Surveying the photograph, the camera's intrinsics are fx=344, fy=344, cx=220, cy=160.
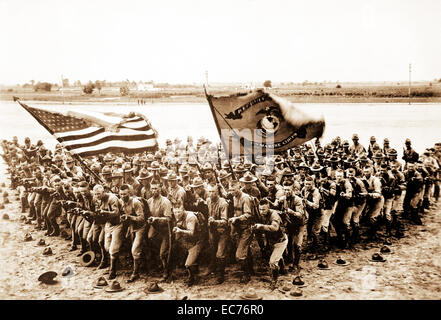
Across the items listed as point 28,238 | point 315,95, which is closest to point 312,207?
point 28,238

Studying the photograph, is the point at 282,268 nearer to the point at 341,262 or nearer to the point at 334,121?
the point at 341,262

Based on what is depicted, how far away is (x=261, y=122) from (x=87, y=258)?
5.19 metres

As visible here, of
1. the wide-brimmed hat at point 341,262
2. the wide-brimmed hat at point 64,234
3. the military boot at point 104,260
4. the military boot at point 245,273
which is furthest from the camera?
the wide-brimmed hat at point 64,234

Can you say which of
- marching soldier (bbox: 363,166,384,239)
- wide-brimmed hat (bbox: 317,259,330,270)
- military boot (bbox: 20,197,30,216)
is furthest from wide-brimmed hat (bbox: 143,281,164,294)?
military boot (bbox: 20,197,30,216)

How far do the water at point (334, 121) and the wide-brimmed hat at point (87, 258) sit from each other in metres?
4.10

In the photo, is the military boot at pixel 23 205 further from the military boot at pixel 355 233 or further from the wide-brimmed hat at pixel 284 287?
the military boot at pixel 355 233

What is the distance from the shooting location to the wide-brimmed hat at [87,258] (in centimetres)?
794

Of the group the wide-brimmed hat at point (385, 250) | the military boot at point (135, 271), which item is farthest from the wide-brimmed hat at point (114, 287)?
the wide-brimmed hat at point (385, 250)

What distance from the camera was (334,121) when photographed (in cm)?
1568

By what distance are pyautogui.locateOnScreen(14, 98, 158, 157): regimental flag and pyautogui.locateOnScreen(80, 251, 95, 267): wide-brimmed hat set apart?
2351 millimetres

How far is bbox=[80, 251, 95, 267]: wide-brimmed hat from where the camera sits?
26.1 ft

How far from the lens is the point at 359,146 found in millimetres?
12180

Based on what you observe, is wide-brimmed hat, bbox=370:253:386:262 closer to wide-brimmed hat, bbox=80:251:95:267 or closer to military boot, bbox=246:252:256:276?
military boot, bbox=246:252:256:276
